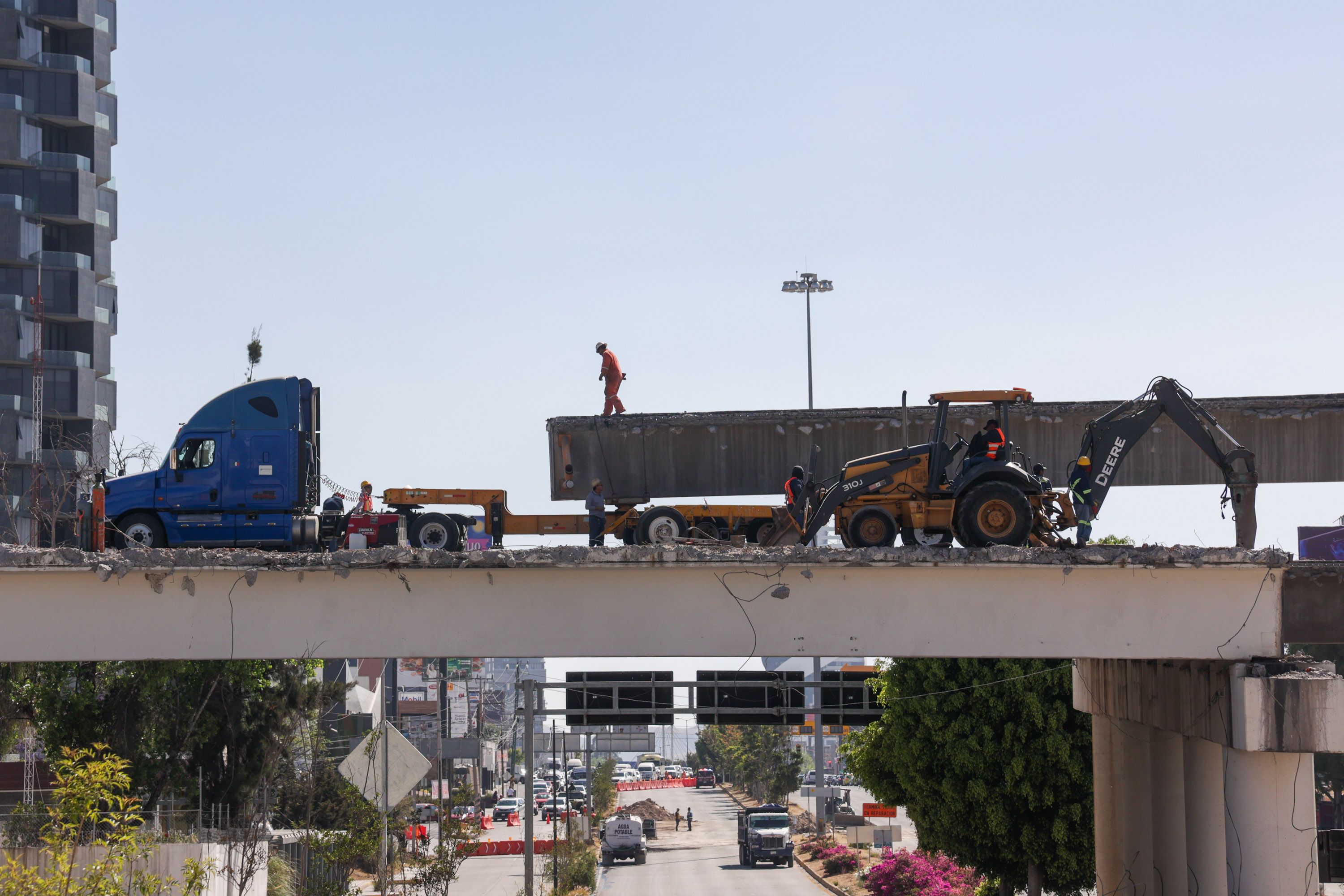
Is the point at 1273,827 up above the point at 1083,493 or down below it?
below

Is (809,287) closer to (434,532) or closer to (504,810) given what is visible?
(434,532)

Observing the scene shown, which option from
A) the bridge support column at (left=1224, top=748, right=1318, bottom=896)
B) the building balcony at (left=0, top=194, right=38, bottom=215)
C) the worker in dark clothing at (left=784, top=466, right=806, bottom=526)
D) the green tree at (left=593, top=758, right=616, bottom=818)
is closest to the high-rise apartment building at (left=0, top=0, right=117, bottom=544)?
the building balcony at (left=0, top=194, right=38, bottom=215)

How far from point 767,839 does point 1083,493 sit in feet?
117

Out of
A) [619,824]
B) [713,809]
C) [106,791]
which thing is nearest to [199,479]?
[106,791]

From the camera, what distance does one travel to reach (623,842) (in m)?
54.3

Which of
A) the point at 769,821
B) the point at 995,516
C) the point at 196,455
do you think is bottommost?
the point at 769,821

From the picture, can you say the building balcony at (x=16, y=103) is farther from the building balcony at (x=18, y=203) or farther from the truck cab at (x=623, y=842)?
the truck cab at (x=623, y=842)

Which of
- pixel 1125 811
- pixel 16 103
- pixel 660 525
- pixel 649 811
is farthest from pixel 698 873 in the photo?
pixel 16 103

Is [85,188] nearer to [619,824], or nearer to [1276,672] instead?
[619,824]

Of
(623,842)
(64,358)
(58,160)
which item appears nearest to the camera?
(623,842)

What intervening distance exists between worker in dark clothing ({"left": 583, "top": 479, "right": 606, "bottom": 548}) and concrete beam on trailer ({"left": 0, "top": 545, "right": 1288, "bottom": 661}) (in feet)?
24.7

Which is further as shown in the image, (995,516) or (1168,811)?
(1168,811)

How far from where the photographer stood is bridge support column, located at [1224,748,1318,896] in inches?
550

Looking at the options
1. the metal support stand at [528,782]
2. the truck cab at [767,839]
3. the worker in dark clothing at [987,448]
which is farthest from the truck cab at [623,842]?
the worker in dark clothing at [987,448]
